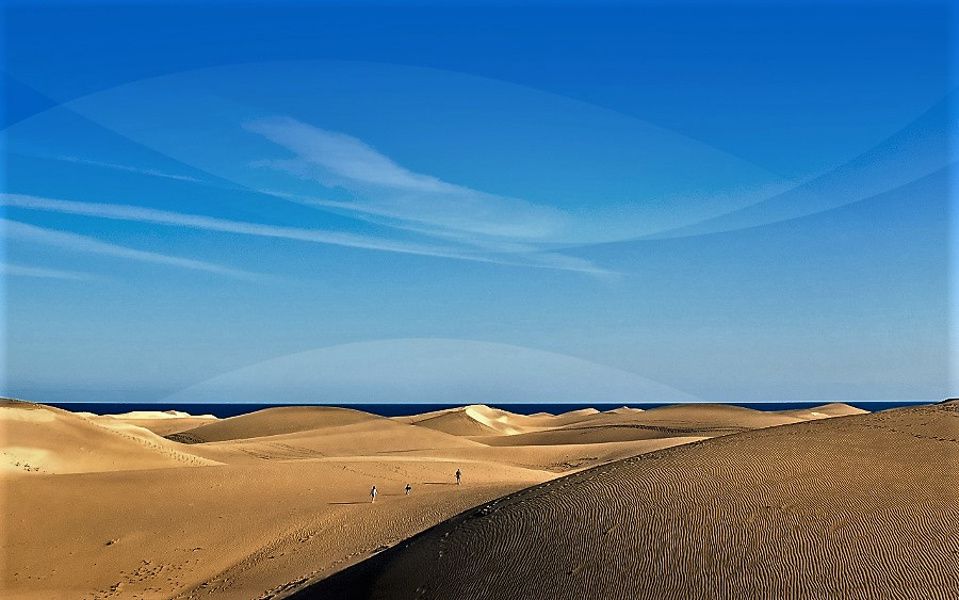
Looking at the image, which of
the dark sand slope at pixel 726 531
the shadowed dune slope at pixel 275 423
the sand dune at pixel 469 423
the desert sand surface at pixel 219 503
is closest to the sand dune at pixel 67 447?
the desert sand surface at pixel 219 503

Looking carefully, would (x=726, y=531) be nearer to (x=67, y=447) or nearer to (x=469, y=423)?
(x=67, y=447)

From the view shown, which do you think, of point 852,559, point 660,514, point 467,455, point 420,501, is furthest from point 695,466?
point 467,455

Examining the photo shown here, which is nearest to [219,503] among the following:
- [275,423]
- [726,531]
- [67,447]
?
[67,447]

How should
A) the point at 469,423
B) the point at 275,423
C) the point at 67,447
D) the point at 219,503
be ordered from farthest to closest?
the point at 469,423 → the point at 275,423 → the point at 67,447 → the point at 219,503

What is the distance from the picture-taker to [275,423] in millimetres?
67250

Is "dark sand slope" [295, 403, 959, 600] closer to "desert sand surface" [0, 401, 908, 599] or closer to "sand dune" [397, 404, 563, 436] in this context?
"desert sand surface" [0, 401, 908, 599]

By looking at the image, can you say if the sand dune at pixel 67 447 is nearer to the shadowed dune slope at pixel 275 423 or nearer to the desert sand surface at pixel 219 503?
the desert sand surface at pixel 219 503

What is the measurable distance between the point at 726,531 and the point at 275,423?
5973 cm

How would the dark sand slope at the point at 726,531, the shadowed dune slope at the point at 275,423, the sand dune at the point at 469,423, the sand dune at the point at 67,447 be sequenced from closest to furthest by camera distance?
the dark sand slope at the point at 726,531
the sand dune at the point at 67,447
the shadowed dune slope at the point at 275,423
the sand dune at the point at 469,423

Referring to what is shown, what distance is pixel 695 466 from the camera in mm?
14734

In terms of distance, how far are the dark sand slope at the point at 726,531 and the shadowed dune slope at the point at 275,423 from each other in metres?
48.9

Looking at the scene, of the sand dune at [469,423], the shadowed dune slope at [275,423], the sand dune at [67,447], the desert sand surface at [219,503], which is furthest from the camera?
the sand dune at [469,423]

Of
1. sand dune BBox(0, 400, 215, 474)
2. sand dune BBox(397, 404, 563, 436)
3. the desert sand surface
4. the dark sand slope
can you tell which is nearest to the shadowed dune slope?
sand dune BBox(397, 404, 563, 436)

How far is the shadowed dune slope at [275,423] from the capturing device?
63844 millimetres
